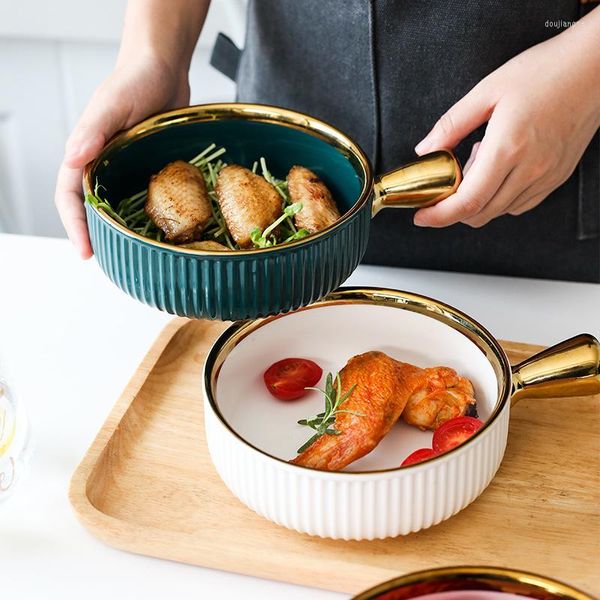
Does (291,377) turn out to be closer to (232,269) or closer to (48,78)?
(232,269)

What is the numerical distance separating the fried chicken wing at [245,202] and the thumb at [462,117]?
0.19 m

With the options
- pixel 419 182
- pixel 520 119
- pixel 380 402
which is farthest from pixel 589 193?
pixel 380 402

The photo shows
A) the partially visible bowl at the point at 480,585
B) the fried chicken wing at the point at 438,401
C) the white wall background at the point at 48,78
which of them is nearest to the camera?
the partially visible bowl at the point at 480,585

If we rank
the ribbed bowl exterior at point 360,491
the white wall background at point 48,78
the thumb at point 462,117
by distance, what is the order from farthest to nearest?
the white wall background at point 48,78 → the thumb at point 462,117 → the ribbed bowl exterior at point 360,491

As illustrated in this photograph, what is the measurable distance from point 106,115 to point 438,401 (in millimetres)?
441

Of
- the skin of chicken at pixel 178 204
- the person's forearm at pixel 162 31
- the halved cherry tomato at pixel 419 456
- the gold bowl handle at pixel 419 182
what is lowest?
the halved cherry tomato at pixel 419 456

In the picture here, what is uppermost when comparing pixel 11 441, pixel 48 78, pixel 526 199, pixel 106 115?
pixel 106 115

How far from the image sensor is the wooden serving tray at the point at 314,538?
2.56 ft

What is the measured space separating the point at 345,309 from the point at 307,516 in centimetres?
26

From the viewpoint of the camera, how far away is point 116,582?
2.56ft

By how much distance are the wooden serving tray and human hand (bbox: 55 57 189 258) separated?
0.61 ft

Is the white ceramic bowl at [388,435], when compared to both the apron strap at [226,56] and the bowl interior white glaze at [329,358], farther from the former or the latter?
the apron strap at [226,56]

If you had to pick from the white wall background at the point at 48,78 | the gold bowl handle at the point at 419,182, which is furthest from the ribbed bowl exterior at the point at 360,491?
the white wall background at the point at 48,78

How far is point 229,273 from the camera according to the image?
2.51 ft
